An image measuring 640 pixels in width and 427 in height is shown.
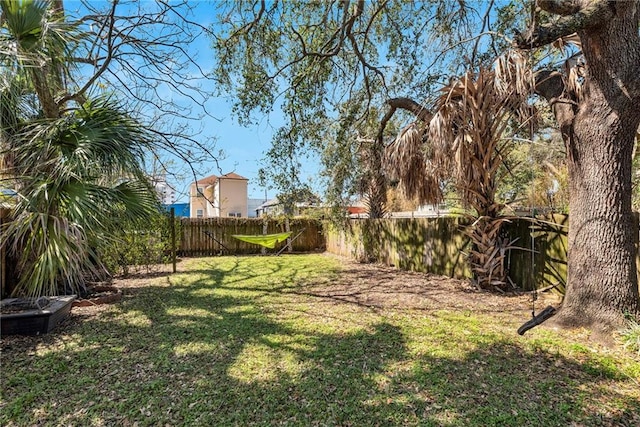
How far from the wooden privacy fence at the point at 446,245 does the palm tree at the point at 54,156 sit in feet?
13.3

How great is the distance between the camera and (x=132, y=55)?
4512 millimetres

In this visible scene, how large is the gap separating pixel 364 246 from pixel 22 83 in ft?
24.2

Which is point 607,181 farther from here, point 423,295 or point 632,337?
point 423,295

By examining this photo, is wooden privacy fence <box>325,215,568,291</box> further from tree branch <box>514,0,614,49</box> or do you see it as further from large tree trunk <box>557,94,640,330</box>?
tree branch <box>514,0,614,49</box>

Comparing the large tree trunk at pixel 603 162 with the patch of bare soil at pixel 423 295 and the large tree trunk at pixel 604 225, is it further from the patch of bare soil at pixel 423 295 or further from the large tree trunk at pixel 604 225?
the patch of bare soil at pixel 423 295

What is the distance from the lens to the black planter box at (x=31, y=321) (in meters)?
3.18

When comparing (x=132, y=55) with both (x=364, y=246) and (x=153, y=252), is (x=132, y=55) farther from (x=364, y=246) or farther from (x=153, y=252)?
(x=364, y=246)

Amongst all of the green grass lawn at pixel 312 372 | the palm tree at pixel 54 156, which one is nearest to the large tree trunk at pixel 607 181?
the green grass lawn at pixel 312 372

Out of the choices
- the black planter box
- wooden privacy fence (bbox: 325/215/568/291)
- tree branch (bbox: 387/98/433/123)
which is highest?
tree branch (bbox: 387/98/433/123)

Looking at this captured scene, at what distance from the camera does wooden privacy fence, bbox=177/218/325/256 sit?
10406mm

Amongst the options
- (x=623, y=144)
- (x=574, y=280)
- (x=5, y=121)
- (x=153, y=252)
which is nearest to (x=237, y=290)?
(x=153, y=252)

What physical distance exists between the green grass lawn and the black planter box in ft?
0.32

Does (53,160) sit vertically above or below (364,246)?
above

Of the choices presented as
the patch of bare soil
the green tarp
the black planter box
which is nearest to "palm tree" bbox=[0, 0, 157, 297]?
the black planter box
